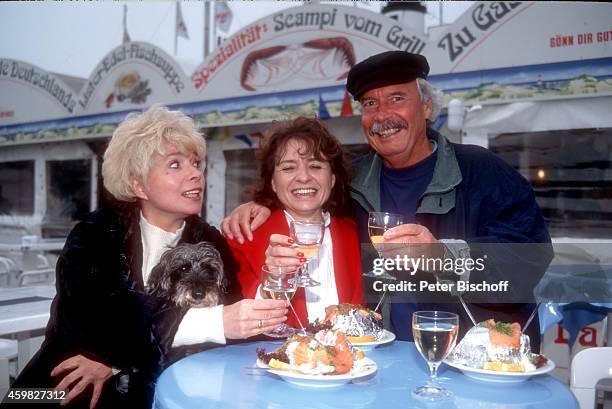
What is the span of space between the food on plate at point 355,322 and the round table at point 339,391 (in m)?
0.15

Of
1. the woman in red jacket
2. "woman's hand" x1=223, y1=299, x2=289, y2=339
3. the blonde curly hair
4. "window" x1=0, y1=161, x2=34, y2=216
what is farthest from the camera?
"window" x1=0, y1=161, x2=34, y2=216

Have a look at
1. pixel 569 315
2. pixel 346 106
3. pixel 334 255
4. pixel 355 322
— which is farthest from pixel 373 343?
pixel 346 106

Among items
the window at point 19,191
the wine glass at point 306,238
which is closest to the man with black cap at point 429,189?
the wine glass at point 306,238

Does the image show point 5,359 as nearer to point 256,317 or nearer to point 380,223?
point 256,317

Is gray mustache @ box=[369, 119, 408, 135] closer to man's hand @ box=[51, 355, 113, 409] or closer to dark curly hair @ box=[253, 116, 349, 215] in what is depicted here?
dark curly hair @ box=[253, 116, 349, 215]

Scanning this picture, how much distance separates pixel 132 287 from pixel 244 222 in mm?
590

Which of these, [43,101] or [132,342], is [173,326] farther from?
[43,101]

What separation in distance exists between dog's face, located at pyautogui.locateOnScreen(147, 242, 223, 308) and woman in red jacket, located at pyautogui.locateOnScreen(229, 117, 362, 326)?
1.04ft

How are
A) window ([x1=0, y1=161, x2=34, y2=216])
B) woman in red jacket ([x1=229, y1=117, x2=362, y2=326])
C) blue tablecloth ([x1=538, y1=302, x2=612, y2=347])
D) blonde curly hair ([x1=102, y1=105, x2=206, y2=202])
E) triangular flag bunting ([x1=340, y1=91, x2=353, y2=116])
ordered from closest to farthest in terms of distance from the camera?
blonde curly hair ([x1=102, y1=105, x2=206, y2=202]) → woman in red jacket ([x1=229, y1=117, x2=362, y2=326]) → blue tablecloth ([x1=538, y1=302, x2=612, y2=347]) → triangular flag bunting ([x1=340, y1=91, x2=353, y2=116]) → window ([x1=0, y1=161, x2=34, y2=216])

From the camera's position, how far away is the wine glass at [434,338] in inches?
46.5

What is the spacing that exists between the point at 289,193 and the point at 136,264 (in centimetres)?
66

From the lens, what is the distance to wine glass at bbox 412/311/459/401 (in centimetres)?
118

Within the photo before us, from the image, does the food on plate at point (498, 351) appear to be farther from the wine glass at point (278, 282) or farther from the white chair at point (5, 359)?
the white chair at point (5, 359)

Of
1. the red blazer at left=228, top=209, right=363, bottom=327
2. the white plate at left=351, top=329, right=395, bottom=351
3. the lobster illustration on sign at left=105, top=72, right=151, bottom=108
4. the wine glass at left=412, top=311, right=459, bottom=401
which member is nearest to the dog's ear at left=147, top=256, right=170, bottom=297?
the red blazer at left=228, top=209, right=363, bottom=327
